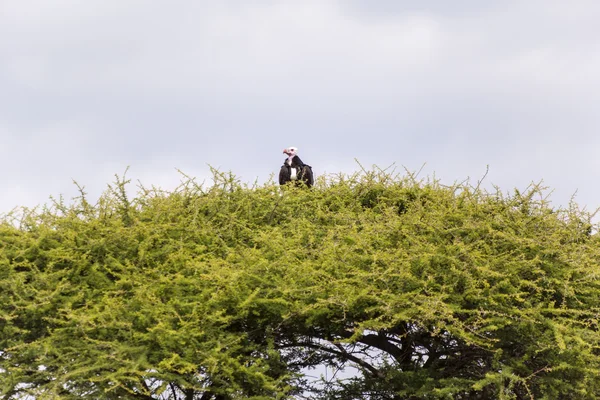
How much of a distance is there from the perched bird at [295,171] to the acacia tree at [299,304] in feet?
15.3

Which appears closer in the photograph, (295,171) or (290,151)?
(295,171)

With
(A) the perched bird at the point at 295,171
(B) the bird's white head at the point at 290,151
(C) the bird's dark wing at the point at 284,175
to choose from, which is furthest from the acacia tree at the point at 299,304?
(B) the bird's white head at the point at 290,151

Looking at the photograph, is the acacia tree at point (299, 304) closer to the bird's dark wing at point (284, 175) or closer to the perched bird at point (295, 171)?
the perched bird at point (295, 171)

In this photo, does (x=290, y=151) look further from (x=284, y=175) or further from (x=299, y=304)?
(x=299, y=304)

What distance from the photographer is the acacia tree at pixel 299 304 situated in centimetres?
1124

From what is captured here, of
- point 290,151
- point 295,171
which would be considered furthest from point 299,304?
point 290,151

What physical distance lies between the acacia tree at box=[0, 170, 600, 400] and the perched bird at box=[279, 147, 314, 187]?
4649 mm

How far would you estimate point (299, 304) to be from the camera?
37.5 feet

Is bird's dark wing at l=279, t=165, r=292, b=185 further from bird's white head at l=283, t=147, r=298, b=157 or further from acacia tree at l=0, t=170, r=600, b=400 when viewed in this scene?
acacia tree at l=0, t=170, r=600, b=400

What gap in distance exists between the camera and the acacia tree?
11242 millimetres

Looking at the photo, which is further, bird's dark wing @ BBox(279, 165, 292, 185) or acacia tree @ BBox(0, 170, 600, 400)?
bird's dark wing @ BBox(279, 165, 292, 185)

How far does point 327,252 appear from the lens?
500 inches

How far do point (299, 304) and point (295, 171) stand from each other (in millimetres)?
9048

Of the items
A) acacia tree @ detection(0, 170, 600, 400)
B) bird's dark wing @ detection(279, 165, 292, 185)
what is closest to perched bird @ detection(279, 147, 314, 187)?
bird's dark wing @ detection(279, 165, 292, 185)
